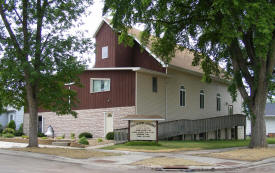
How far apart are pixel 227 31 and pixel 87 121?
15.5 m

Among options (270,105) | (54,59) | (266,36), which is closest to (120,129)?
(54,59)

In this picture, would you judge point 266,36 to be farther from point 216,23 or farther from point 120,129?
point 120,129

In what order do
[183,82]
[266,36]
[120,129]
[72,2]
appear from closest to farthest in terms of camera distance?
[266,36] < [72,2] < [120,129] < [183,82]

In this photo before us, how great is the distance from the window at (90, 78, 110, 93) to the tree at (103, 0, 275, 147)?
501 centimetres

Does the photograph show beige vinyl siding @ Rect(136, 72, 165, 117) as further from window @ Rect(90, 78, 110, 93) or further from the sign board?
the sign board

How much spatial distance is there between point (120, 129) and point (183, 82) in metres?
9.56

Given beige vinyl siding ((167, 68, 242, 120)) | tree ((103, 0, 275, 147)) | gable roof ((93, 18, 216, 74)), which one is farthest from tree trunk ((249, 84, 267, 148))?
beige vinyl siding ((167, 68, 242, 120))

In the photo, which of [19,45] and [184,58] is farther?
[184,58]

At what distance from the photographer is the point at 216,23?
21203 mm

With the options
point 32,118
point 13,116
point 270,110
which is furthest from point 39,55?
point 270,110

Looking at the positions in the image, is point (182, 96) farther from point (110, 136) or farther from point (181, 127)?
point (110, 136)

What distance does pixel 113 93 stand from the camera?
28.2 metres

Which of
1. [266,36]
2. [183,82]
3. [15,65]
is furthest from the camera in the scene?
[183,82]

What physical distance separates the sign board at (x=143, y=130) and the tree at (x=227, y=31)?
18.4 ft
